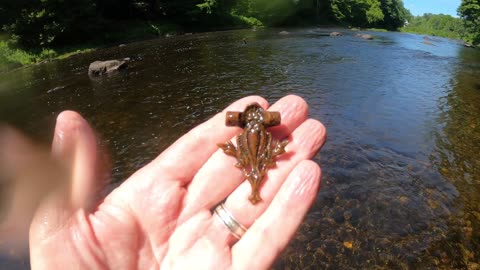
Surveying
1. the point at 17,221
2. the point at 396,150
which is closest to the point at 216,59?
the point at 396,150

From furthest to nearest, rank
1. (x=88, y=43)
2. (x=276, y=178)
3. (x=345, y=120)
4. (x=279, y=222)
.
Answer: (x=88, y=43)
(x=345, y=120)
(x=276, y=178)
(x=279, y=222)

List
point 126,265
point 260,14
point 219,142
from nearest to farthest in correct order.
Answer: point 126,265 < point 219,142 < point 260,14

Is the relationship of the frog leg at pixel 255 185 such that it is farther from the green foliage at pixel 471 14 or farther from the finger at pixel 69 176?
the green foliage at pixel 471 14

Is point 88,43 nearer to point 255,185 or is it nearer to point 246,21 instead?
point 246,21

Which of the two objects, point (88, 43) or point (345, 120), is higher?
point (88, 43)

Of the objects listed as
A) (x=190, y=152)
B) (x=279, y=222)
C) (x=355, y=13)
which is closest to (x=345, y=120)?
(x=190, y=152)

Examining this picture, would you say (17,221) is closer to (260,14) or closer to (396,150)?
(396,150)

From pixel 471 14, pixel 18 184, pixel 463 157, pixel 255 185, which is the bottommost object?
pixel 18 184

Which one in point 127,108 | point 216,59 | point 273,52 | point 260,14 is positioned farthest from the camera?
point 260,14
